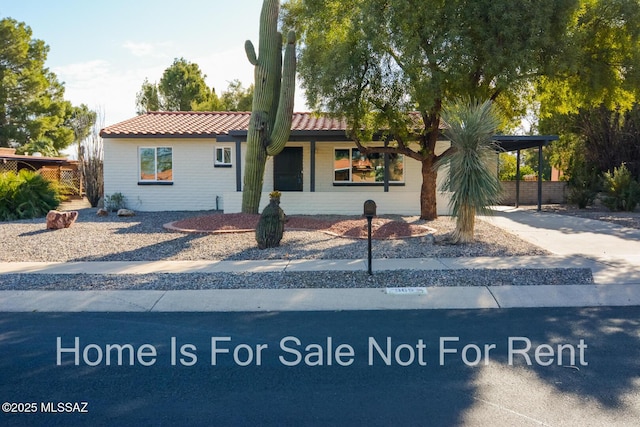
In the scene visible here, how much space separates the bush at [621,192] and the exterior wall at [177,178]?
1508cm

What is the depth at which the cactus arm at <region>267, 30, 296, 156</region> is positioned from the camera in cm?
1373

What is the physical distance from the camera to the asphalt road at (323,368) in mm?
3840

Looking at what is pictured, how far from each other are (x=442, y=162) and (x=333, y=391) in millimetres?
7831

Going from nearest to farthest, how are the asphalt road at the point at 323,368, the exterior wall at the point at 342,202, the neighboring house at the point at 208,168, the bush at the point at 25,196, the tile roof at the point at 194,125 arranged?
the asphalt road at the point at 323,368 → the bush at the point at 25,196 → the exterior wall at the point at 342,202 → the tile roof at the point at 194,125 → the neighboring house at the point at 208,168

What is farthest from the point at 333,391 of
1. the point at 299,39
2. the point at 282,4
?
the point at 282,4

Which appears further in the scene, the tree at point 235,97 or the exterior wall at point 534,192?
the tree at point 235,97

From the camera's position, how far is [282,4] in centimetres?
1795

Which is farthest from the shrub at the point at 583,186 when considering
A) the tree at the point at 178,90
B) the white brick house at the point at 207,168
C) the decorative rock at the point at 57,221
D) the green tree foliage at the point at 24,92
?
the green tree foliage at the point at 24,92

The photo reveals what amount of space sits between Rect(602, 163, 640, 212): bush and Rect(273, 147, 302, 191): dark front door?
12435 mm

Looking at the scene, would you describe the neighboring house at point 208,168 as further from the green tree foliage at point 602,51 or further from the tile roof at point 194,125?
the green tree foliage at point 602,51

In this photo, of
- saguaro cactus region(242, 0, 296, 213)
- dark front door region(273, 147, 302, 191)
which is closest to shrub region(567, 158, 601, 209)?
dark front door region(273, 147, 302, 191)

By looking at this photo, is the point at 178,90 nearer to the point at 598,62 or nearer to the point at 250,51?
the point at 250,51

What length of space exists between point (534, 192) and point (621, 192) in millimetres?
5942

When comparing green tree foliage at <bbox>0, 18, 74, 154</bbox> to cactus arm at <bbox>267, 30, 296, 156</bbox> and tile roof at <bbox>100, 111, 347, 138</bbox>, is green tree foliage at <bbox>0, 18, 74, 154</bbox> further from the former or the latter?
cactus arm at <bbox>267, 30, 296, 156</bbox>
